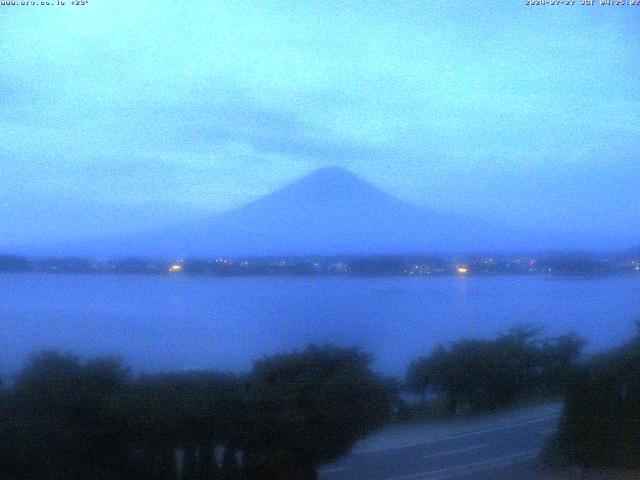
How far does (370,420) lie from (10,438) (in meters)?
2.81

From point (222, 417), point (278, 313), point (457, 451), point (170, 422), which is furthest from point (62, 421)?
point (457, 451)

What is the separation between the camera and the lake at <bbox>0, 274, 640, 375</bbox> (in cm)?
679

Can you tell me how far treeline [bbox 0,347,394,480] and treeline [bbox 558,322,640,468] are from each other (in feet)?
6.19

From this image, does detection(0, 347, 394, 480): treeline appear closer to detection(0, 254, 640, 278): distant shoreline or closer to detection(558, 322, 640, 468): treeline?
detection(0, 254, 640, 278): distant shoreline

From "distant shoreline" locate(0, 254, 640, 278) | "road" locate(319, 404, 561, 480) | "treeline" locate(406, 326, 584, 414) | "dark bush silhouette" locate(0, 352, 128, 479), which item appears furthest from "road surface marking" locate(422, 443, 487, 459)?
"dark bush silhouette" locate(0, 352, 128, 479)

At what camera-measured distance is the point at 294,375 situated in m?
6.42

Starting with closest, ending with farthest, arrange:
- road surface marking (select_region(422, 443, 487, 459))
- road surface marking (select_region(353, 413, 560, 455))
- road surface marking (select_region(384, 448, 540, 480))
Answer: road surface marking (select_region(384, 448, 540, 480)) → road surface marking (select_region(353, 413, 560, 455)) → road surface marking (select_region(422, 443, 487, 459))

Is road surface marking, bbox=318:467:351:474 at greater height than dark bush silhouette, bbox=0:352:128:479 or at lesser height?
lesser

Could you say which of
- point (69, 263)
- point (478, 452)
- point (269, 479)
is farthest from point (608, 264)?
point (69, 263)

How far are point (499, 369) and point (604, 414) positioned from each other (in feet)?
3.37

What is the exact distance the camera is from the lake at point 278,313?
6789 mm

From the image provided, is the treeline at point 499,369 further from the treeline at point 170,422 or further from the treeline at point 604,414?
the treeline at point 170,422

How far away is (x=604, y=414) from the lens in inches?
267

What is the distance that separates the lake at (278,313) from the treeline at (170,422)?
33 centimetres
